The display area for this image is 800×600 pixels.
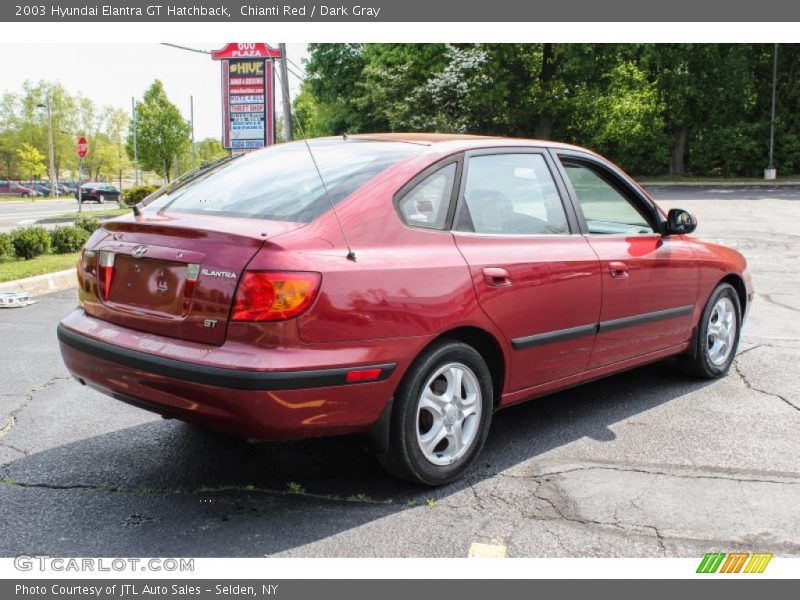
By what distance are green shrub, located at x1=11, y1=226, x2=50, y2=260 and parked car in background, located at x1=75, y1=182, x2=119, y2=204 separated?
130 ft

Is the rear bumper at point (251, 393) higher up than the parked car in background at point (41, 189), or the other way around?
the parked car in background at point (41, 189)

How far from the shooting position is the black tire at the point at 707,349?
17.7 ft

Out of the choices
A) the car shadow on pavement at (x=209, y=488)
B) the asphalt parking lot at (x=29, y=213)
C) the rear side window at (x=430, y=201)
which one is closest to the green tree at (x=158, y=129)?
the asphalt parking lot at (x=29, y=213)

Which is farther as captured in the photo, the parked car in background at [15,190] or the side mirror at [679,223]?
the parked car in background at [15,190]

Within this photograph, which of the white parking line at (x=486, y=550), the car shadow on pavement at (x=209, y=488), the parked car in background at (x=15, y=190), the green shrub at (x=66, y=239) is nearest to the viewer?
the white parking line at (x=486, y=550)

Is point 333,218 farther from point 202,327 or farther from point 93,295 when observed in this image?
point 93,295

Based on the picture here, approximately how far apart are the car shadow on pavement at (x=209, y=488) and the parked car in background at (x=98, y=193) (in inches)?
1906

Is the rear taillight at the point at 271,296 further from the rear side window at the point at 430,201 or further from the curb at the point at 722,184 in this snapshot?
the curb at the point at 722,184

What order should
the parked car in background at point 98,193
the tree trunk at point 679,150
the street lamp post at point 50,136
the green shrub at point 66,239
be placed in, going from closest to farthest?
the green shrub at point 66,239, the tree trunk at point 679,150, the parked car in background at point 98,193, the street lamp post at point 50,136

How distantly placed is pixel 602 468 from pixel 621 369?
3.23ft

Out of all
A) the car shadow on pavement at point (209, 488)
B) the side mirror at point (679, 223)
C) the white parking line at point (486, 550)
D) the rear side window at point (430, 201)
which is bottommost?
the white parking line at point (486, 550)

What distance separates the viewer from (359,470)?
392 cm

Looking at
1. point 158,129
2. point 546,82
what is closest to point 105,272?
point 546,82

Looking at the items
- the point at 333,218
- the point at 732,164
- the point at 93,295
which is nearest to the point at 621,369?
the point at 333,218
